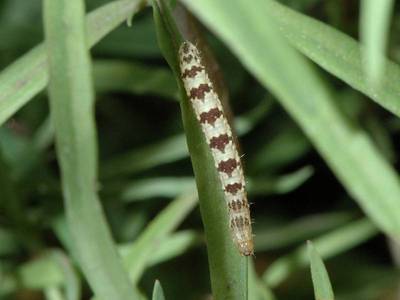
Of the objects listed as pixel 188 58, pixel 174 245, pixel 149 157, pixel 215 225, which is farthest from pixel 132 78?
pixel 215 225

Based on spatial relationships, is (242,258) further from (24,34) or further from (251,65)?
(24,34)

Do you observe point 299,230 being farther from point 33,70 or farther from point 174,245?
point 33,70

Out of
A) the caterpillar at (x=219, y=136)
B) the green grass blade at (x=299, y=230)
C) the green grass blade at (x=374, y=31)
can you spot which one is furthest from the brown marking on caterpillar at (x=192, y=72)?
the green grass blade at (x=299, y=230)

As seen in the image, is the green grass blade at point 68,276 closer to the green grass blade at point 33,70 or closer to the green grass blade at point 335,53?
the green grass blade at point 33,70

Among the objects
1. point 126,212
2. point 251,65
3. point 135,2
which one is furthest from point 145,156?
point 251,65

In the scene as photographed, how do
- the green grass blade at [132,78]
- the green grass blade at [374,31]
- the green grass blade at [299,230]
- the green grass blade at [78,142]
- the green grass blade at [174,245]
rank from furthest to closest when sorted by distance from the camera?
the green grass blade at [299,230], the green grass blade at [132,78], the green grass blade at [174,245], the green grass blade at [78,142], the green grass blade at [374,31]

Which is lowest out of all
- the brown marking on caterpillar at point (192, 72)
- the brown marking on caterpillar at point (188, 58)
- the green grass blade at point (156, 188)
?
the green grass blade at point (156, 188)

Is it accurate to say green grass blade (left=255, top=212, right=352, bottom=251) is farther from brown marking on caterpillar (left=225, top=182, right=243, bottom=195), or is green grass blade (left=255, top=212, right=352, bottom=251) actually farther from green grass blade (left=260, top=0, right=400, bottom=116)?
green grass blade (left=260, top=0, right=400, bottom=116)
